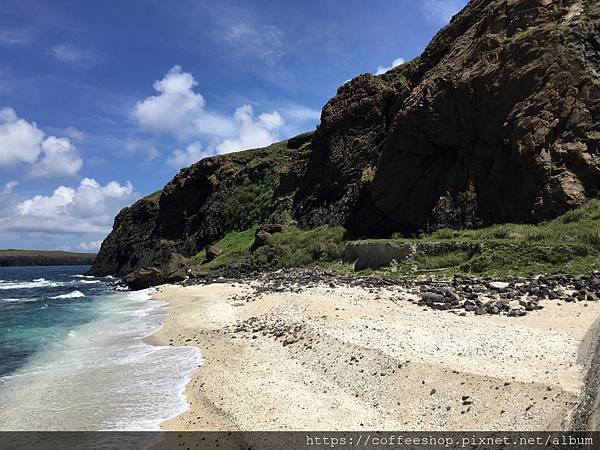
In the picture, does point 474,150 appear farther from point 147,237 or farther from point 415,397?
point 147,237

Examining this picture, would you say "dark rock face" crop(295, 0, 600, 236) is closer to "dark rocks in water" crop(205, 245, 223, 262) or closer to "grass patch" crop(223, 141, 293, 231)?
"dark rocks in water" crop(205, 245, 223, 262)

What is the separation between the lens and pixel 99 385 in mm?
12969

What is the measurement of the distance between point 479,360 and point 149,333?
51.7 ft

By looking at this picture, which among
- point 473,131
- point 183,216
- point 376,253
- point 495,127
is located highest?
point 473,131

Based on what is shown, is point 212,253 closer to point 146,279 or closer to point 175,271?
point 175,271

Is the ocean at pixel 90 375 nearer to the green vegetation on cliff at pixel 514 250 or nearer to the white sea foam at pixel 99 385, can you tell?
the white sea foam at pixel 99 385

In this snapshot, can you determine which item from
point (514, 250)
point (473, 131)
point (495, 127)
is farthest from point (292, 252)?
point (514, 250)

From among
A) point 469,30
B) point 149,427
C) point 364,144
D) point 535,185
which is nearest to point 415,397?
point 149,427

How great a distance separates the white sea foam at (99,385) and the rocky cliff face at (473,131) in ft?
74.1

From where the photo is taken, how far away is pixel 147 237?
9212 cm

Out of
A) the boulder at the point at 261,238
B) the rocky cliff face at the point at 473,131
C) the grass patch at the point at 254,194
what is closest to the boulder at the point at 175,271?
the boulder at the point at 261,238

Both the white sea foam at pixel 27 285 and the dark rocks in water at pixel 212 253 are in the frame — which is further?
the white sea foam at pixel 27 285

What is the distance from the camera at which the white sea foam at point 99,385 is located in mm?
10438

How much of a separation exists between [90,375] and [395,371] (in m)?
9.88
